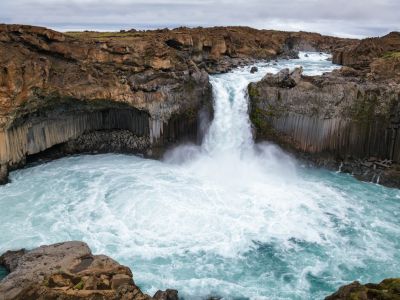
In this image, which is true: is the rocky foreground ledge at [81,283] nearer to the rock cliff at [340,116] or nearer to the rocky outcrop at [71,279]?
→ the rocky outcrop at [71,279]

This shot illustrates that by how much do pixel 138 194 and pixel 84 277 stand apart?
1097cm

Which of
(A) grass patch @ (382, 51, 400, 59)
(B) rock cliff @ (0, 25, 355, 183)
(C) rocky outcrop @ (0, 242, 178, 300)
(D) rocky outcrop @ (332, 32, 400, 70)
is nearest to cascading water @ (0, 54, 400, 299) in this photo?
(B) rock cliff @ (0, 25, 355, 183)

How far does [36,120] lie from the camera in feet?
89.4

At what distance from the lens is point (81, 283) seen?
40.5ft

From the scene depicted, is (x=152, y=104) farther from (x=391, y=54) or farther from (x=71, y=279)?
(x=391, y=54)

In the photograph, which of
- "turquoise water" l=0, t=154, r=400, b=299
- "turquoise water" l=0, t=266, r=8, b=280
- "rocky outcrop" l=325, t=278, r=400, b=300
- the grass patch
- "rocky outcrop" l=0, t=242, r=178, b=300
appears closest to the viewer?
"rocky outcrop" l=325, t=278, r=400, b=300

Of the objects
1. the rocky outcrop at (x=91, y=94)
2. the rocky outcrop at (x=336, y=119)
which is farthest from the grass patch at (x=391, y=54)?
the rocky outcrop at (x=91, y=94)

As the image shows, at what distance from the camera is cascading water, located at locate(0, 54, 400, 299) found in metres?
17.1

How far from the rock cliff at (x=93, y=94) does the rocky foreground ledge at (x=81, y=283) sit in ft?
41.3

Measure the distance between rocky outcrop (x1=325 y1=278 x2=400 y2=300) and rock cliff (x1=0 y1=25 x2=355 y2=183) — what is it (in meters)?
19.9

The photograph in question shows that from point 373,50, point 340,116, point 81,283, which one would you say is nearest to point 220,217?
point 81,283

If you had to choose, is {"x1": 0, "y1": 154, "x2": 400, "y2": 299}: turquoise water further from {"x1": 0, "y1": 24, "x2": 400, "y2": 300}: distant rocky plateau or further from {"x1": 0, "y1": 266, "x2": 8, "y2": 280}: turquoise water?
{"x1": 0, "y1": 24, "x2": 400, "y2": 300}: distant rocky plateau

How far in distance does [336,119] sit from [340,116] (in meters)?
0.32

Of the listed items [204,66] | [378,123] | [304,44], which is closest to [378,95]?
[378,123]
